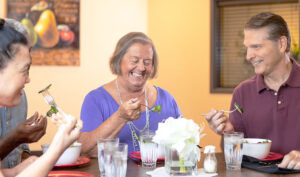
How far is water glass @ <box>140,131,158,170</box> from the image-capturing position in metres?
1.87

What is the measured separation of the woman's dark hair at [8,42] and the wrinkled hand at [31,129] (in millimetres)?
472

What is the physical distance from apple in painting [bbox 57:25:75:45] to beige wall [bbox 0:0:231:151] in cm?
16

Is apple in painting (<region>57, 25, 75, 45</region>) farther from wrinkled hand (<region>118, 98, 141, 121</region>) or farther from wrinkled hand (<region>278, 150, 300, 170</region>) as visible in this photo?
wrinkled hand (<region>278, 150, 300, 170</region>)

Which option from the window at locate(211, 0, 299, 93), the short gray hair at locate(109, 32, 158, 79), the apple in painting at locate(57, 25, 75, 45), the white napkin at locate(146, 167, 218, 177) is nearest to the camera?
the white napkin at locate(146, 167, 218, 177)

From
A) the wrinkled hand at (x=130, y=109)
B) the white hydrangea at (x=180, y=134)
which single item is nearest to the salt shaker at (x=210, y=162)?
the white hydrangea at (x=180, y=134)

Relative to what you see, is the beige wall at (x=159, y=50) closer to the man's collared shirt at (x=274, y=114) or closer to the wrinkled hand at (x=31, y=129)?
the man's collared shirt at (x=274, y=114)

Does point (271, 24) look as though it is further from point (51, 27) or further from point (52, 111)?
point (51, 27)

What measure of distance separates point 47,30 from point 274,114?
10.0 feet

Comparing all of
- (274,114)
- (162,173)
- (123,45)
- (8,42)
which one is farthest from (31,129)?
(274,114)

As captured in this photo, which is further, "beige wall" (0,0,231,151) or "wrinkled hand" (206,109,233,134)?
"beige wall" (0,0,231,151)

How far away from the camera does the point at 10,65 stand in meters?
1.47

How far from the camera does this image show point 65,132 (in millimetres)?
1381

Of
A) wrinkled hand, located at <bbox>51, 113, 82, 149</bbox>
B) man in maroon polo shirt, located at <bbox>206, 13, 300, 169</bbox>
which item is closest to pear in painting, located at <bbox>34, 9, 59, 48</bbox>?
man in maroon polo shirt, located at <bbox>206, 13, 300, 169</bbox>

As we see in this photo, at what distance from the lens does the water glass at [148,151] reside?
6.14 ft
